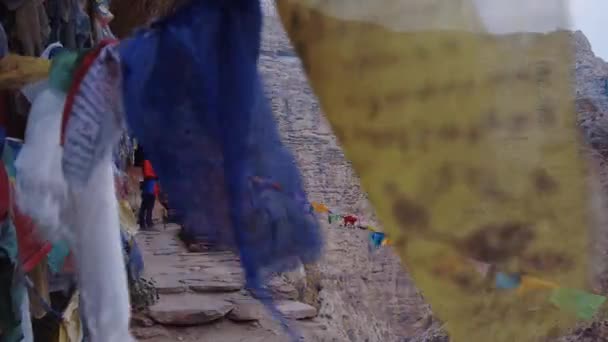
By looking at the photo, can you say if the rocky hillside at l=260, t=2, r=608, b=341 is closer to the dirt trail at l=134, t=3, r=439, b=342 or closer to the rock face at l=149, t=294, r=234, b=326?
the dirt trail at l=134, t=3, r=439, b=342

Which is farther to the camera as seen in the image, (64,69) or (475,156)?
(64,69)

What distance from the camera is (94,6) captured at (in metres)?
2.55

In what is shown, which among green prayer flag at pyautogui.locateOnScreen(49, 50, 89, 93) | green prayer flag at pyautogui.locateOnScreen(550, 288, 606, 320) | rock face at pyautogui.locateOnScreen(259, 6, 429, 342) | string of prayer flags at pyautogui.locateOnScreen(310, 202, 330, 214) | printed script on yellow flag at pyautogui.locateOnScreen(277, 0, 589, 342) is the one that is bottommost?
rock face at pyautogui.locateOnScreen(259, 6, 429, 342)

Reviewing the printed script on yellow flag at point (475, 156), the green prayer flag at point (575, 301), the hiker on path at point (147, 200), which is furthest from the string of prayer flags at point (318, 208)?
the hiker on path at point (147, 200)

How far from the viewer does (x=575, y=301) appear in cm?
67

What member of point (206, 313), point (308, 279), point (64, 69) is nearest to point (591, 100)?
point (64, 69)

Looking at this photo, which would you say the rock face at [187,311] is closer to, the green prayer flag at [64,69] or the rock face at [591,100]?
the green prayer flag at [64,69]

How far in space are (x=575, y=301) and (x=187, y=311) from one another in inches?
151

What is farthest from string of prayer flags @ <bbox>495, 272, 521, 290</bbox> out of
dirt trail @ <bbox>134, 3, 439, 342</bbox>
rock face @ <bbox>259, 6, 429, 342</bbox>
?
rock face @ <bbox>259, 6, 429, 342</bbox>

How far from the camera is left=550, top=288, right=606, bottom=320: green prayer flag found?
67 centimetres

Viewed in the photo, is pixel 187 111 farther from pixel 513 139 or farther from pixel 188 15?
pixel 513 139

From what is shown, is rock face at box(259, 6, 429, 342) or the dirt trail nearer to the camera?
the dirt trail

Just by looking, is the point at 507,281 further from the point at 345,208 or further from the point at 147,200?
the point at 345,208

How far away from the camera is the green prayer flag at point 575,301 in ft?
2.19
